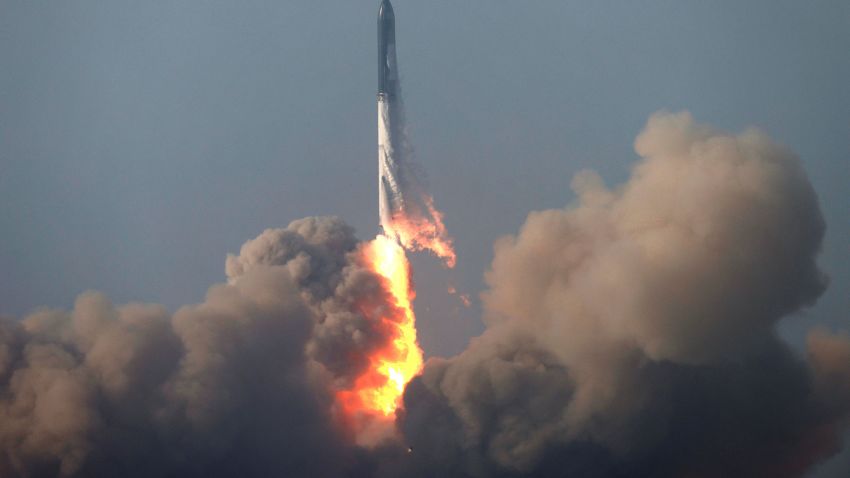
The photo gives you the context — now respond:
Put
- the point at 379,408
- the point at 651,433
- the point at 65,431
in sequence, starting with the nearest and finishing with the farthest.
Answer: the point at 65,431
the point at 651,433
the point at 379,408

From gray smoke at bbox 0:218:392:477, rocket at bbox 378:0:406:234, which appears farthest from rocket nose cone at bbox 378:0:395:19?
gray smoke at bbox 0:218:392:477

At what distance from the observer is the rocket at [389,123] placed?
54125 millimetres

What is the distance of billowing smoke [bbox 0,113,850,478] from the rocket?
2754mm

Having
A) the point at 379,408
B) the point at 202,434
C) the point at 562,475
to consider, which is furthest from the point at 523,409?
the point at 202,434

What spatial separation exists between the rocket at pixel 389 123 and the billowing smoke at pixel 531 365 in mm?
2754

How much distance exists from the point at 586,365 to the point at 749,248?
6.65 m

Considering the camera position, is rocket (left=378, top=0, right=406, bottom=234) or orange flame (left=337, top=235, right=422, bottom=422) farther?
orange flame (left=337, top=235, right=422, bottom=422)

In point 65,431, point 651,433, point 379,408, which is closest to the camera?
point 65,431

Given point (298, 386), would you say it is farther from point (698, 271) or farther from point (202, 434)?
point (698, 271)

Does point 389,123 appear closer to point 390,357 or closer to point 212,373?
point 390,357

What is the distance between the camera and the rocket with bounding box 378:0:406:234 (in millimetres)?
54125

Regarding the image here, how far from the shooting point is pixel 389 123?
178ft

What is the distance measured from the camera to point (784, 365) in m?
51.6

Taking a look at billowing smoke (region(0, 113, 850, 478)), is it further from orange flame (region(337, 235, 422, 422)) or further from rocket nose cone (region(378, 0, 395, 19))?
rocket nose cone (region(378, 0, 395, 19))
